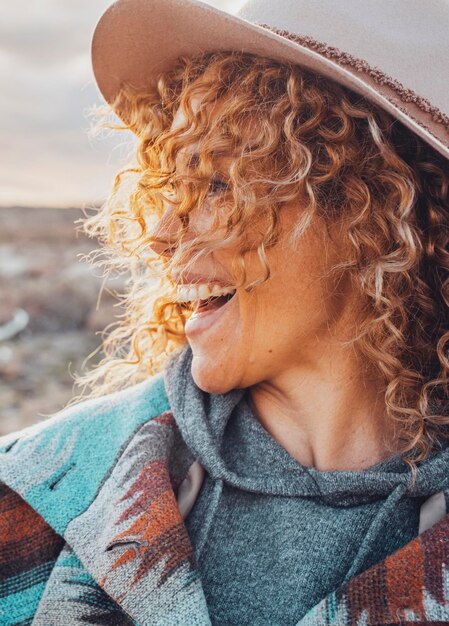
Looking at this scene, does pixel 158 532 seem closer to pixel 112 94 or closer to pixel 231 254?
pixel 231 254

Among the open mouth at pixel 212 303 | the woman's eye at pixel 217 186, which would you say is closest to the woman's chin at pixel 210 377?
the open mouth at pixel 212 303

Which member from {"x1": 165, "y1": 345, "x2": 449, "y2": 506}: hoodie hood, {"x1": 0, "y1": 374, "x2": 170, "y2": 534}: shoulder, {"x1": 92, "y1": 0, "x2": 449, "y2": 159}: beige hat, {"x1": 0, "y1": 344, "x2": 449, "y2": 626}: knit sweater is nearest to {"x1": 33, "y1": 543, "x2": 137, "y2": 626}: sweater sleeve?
{"x1": 0, "y1": 344, "x2": 449, "y2": 626}: knit sweater

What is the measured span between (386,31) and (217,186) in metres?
0.49

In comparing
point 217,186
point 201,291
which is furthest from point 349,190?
point 201,291

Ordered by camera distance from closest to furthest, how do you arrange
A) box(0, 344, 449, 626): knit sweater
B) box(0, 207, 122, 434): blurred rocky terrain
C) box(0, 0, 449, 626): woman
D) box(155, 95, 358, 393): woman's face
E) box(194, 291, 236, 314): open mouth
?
box(0, 344, 449, 626): knit sweater < box(0, 0, 449, 626): woman < box(155, 95, 358, 393): woman's face < box(194, 291, 236, 314): open mouth < box(0, 207, 122, 434): blurred rocky terrain

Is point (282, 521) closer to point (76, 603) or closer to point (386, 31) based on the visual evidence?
point (76, 603)

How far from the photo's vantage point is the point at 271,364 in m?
1.71

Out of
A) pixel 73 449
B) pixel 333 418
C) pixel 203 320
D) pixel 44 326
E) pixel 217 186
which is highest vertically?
pixel 217 186

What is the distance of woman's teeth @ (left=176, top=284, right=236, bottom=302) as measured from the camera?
168 centimetres

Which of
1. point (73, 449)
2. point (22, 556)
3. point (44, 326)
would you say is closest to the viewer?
point (22, 556)

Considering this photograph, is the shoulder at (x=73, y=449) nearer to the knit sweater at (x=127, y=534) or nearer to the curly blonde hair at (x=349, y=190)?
the knit sweater at (x=127, y=534)

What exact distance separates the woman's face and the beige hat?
0.26 metres

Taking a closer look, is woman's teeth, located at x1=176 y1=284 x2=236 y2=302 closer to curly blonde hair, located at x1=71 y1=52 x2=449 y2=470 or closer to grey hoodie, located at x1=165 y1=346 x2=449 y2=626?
curly blonde hair, located at x1=71 y1=52 x2=449 y2=470

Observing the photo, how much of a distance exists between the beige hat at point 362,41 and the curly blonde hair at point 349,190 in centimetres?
10
